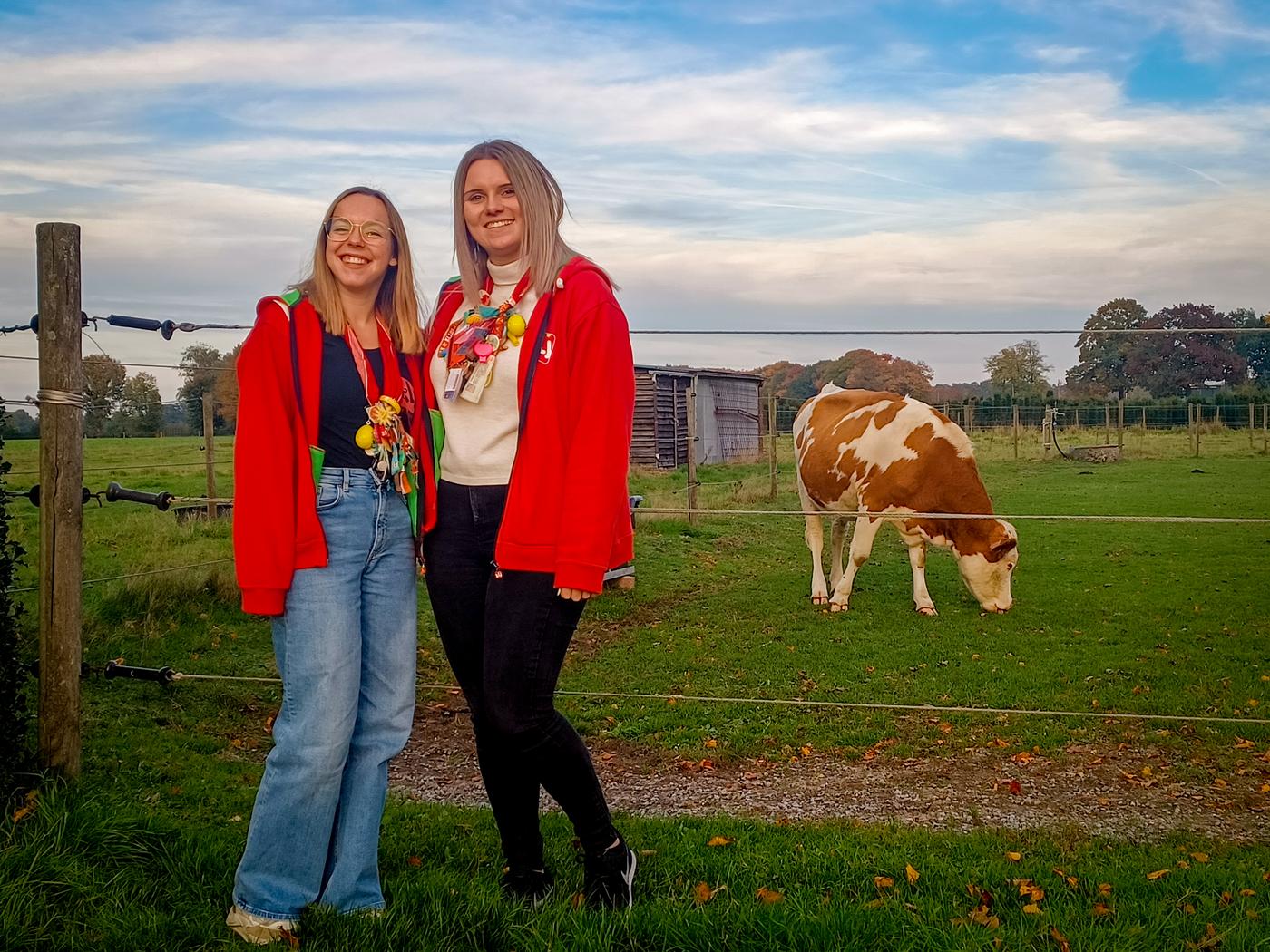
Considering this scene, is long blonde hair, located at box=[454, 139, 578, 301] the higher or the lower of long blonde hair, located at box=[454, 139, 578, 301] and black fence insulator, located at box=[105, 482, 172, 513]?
the higher

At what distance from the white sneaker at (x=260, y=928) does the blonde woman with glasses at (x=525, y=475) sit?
706 mm

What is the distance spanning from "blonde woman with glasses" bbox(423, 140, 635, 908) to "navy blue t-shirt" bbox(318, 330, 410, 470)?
0.22 meters

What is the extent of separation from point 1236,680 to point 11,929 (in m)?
7.51

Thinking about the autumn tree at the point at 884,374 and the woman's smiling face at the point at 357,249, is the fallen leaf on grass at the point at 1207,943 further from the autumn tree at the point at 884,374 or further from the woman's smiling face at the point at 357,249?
the autumn tree at the point at 884,374

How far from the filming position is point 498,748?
3330mm

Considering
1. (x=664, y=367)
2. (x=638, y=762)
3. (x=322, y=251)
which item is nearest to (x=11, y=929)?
(x=322, y=251)

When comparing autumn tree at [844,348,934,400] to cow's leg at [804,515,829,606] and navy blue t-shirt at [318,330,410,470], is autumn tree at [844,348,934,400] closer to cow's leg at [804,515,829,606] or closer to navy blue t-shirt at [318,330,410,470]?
cow's leg at [804,515,829,606]

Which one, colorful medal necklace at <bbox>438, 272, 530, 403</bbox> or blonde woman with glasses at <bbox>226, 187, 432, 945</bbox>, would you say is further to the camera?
colorful medal necklace at <bbox>438, 272, 530, 403</bbox>

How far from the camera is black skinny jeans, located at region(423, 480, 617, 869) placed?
3049mm

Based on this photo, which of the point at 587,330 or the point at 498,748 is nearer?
the point at 587,330

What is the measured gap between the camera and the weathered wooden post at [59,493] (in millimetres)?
4055

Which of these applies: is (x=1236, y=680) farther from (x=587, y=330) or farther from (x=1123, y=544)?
(x=587, y=330)

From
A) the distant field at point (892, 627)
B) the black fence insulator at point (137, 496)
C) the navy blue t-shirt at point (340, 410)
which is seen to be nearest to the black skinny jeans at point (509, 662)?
the navy blue t-shirt at point (340, 410)

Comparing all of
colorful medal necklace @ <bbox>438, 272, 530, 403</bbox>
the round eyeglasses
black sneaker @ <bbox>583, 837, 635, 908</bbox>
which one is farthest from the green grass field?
the round eyeglasses
